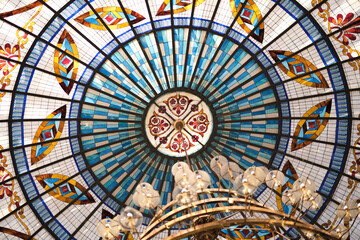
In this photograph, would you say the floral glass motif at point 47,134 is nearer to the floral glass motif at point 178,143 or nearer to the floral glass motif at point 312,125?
the floral glass motif at point 178,143

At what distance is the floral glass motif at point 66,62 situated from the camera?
11023 mm

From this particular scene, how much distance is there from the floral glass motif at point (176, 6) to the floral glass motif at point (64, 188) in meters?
6.95

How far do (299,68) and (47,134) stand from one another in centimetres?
916

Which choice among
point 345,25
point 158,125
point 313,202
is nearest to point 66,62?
point 158,125

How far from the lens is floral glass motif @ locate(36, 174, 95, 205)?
1222 cm

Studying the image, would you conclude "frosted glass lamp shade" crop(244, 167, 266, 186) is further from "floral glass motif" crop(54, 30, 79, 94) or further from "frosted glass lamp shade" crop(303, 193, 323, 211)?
"floral glass motif" crop(54, 30, 79, 94)

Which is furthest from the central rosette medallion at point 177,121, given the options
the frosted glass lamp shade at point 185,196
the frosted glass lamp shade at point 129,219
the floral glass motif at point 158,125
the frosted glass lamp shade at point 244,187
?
the frosted glass lamp shade at point 129,219

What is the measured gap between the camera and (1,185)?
11.5m

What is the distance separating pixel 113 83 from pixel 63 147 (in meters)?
3.00

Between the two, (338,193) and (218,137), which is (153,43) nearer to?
(218,137)

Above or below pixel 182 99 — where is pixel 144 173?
below

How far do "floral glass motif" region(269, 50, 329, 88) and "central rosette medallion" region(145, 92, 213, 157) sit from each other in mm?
3178

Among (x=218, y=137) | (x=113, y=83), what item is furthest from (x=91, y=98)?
(x=218, y=137)

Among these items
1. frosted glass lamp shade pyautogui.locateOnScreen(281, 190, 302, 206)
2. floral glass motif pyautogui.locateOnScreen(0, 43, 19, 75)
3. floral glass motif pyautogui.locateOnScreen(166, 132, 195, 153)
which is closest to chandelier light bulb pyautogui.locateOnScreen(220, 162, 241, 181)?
frosted glass lamp shade pyautogui.locateOnScreen(281, 190, 302, 206)
